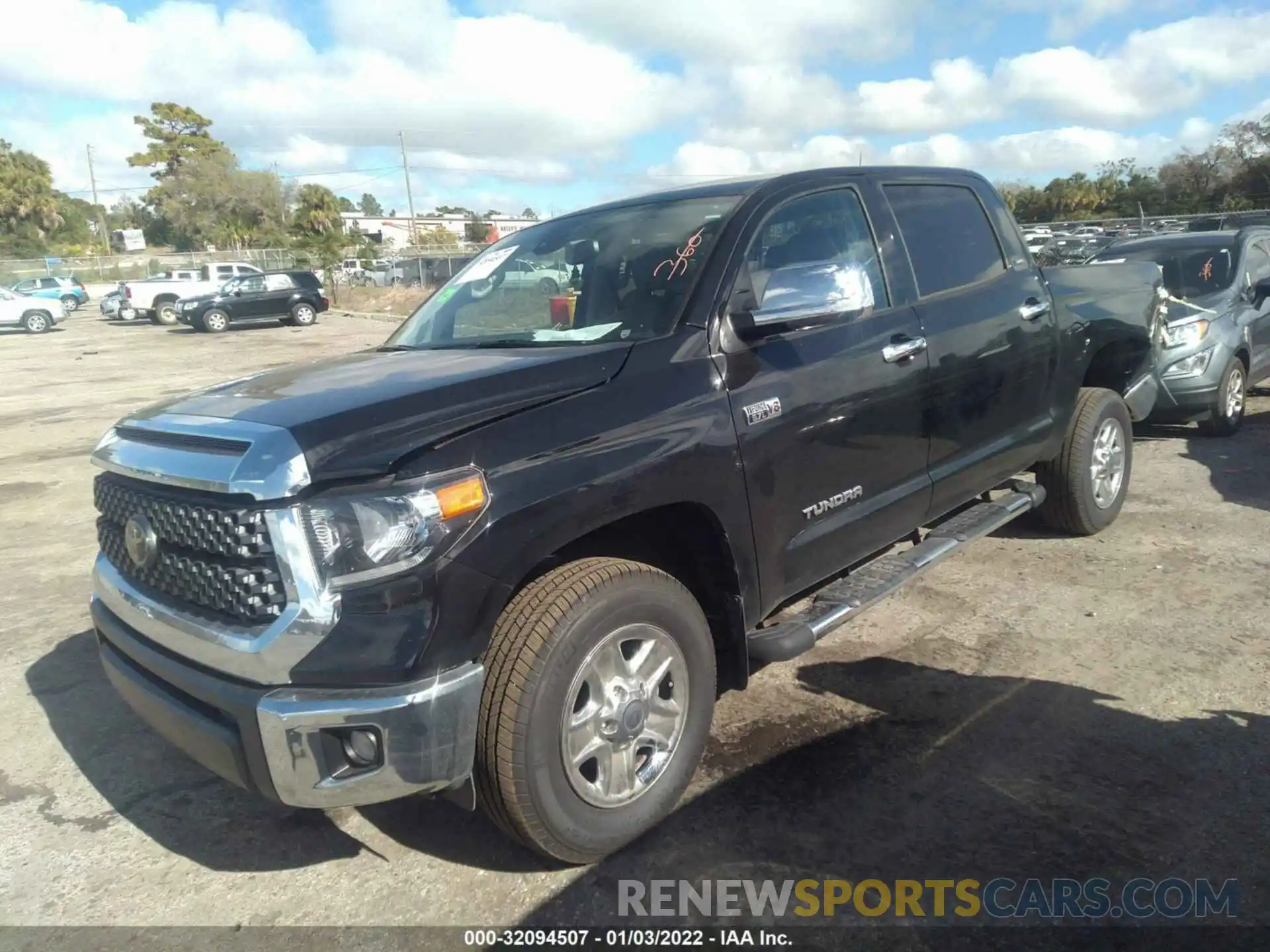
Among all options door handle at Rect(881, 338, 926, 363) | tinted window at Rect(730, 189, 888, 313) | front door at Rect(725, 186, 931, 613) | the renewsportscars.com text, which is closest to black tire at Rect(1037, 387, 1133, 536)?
front door at Rect(725, 186, 931, 613)

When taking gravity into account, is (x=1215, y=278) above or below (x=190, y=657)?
above

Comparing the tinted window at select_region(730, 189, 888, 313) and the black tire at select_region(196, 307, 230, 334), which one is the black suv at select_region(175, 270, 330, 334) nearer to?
the black tire at select_region(196, 307, 230, 334)

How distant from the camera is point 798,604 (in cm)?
461

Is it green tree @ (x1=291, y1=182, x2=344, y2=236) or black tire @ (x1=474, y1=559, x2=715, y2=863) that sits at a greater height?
green tree @ (x1=291, y1=182, x2=344, y2=236)

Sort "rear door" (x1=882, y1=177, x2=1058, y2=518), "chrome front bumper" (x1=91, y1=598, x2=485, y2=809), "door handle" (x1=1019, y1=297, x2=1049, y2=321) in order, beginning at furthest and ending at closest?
"door handle" (x1=1019, y1=297, x2=1049, y2=321) → "rear door" (x1=882, y1=177, x2=1058, y2=518) → "chrome front bumper" (x1=91, y1=598, x2=485, y2=809)

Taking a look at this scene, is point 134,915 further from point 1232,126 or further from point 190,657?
point 1232,126

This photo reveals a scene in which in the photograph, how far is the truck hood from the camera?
2.37 m

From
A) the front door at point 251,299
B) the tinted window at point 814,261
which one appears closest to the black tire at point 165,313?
the front door at point 251,299

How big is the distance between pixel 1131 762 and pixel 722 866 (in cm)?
150

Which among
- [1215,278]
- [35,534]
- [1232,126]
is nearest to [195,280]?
[35,534]

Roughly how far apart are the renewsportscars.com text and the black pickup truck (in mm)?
259

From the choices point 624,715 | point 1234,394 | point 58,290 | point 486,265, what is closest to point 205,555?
point 624,715

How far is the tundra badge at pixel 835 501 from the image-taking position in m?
3.35

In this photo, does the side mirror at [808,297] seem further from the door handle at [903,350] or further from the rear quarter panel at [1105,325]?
the rear quarter panel at [1105,325]
